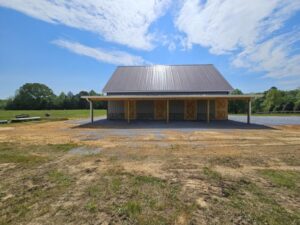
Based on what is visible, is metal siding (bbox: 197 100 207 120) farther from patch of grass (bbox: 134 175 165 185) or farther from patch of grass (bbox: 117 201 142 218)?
patch of grass (bbox: 117 201 142 218)

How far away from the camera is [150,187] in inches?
140

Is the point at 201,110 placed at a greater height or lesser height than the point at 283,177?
greater

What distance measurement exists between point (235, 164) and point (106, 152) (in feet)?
12.2

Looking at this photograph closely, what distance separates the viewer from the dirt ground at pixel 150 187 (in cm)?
268

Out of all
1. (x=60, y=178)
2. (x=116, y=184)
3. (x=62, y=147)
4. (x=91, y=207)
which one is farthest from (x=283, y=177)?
(x=62, y=147)

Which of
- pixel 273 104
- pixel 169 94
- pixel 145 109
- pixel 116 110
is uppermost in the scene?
pixel 169 94

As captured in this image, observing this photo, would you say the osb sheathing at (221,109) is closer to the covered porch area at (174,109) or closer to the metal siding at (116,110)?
the covered porch area at (174,109)

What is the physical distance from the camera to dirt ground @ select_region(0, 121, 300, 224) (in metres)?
2.68

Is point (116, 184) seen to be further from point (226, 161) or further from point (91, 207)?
point (226, 161)

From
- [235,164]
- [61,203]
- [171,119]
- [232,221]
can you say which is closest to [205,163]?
[235,164]

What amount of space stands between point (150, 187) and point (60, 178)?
1877 mm

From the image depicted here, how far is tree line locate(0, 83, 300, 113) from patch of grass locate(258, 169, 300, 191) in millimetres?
25352

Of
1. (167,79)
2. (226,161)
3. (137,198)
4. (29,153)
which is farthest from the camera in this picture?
(167,79)

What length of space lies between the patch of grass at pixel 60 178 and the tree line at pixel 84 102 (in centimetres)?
2740
